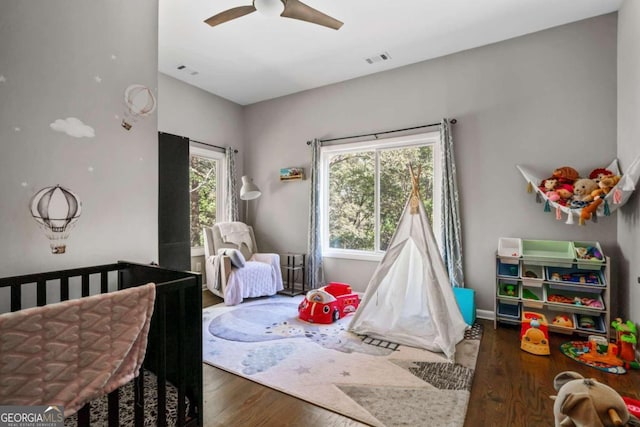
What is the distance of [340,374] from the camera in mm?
2213

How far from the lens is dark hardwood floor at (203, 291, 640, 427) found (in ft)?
5.65

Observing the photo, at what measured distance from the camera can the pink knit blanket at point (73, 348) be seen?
89 cm

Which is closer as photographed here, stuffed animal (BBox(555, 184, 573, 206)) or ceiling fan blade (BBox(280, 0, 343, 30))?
ceiling fan blade (BBox(280, 0, 343, 30))

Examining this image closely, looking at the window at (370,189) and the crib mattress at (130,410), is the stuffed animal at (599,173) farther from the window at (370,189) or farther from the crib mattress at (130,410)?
the crib mattress at (130,410)

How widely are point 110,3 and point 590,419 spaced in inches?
119

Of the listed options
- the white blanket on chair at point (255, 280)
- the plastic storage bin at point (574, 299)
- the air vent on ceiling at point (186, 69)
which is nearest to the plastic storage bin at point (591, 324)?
the plastic storage bin at point (574, 299)

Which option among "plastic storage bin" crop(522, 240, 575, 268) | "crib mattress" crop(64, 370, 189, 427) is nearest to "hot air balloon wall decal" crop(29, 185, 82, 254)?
"crib mattress" crop(64, 370, 189, 427)

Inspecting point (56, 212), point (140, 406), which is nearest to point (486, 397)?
point (140, 406)

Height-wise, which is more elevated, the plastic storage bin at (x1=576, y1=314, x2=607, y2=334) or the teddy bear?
the teddy bear

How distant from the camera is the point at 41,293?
150cm

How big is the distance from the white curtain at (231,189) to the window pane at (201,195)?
21 cm

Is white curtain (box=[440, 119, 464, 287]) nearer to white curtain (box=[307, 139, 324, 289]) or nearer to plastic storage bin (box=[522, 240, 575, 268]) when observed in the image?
plastic storage bin (box=[522, 240, 575, 268])

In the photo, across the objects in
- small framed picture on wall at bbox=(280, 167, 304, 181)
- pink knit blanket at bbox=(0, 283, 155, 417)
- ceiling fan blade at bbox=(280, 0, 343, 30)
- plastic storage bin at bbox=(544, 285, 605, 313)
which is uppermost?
ceiling fan blade at bbox=(280, 0, 343, 30)

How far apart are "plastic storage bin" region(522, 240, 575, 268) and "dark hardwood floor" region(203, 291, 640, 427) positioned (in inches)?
31.0
